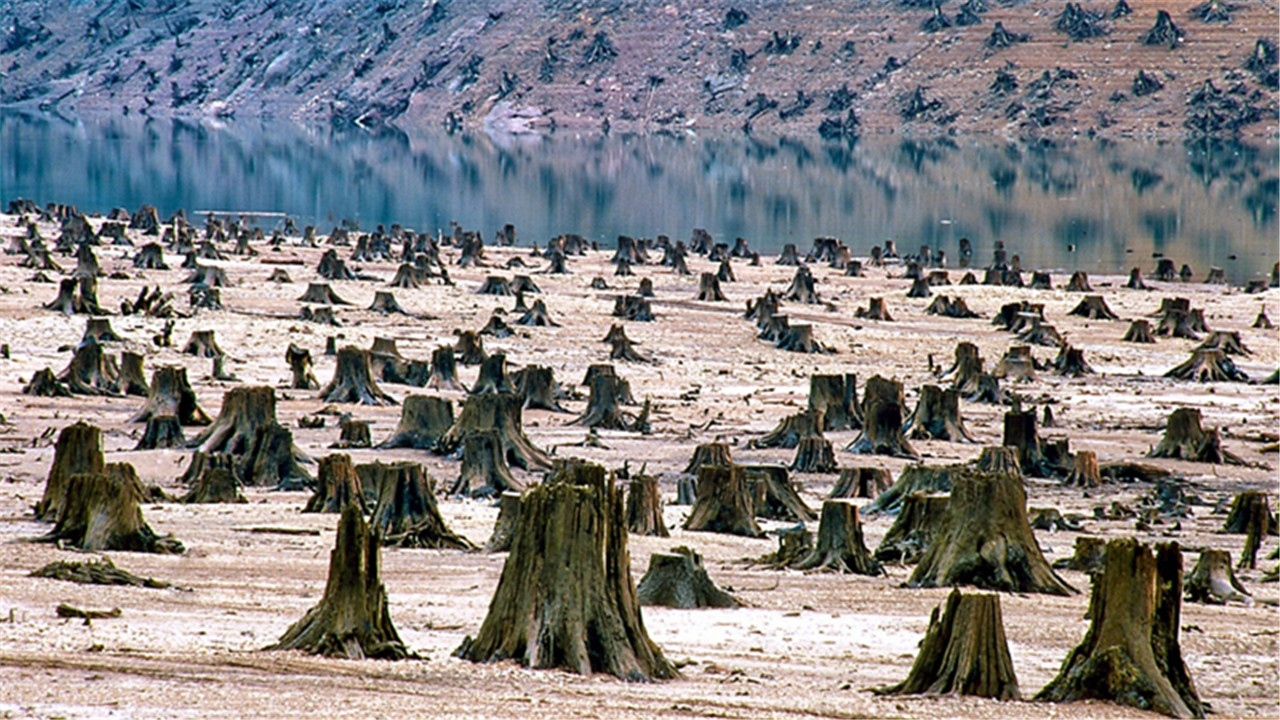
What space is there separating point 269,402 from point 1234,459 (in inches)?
342

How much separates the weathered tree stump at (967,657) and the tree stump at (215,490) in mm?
6152

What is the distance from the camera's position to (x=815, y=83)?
4670 inches

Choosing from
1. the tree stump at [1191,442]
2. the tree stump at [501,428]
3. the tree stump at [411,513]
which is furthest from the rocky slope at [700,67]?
the tree stump at [411,513]

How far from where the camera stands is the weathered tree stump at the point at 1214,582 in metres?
10.3

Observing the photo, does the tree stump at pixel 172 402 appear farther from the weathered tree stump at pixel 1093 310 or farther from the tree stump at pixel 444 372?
the weathered tree stump at pixel 1093 310

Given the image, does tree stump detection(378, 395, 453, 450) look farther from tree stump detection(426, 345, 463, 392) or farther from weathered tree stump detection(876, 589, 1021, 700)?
weathered tree stump detection(876, 589, 1021, 700)

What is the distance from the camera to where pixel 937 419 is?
18.3 m

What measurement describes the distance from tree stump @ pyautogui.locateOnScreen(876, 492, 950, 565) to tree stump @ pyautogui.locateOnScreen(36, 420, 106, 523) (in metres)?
4.77

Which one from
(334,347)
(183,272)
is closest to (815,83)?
(183,272)

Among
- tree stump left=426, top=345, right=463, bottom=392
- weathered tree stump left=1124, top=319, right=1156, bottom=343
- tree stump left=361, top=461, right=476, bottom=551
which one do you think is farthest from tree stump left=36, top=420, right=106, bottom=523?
weathered tree stump left=1124, top=319, right=1156, bottom=343

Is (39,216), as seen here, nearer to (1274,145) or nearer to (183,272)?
(183,272)

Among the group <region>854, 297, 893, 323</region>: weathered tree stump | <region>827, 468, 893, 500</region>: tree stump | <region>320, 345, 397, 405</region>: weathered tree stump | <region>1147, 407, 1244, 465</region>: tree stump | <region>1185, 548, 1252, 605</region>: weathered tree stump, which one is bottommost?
<region>1185, 548, 1252, 605</region>: weathered tree stump

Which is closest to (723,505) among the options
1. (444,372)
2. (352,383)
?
(352,383)

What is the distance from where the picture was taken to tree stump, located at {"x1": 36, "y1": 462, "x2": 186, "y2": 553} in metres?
10.2
